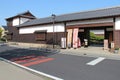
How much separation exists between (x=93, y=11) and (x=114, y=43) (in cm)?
611

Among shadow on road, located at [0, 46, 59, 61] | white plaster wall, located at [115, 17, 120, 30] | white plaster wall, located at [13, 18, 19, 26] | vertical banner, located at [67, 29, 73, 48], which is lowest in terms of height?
shadow on road, located at [0, 46, 59, 61]

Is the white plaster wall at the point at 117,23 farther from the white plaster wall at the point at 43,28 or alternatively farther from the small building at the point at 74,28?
the white plaster wall at the point at 43,28

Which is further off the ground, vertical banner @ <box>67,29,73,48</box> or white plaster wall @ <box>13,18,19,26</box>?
white plaster wall @ <box>13,18,19,26</box>

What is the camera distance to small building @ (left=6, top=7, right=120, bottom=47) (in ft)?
64.8

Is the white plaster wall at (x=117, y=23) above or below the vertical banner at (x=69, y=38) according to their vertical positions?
above

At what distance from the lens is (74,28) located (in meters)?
23.2

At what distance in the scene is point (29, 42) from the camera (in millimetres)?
32656

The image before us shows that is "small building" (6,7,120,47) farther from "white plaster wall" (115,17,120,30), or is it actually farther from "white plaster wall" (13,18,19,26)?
"white plaster wall" (13,18,19,26)

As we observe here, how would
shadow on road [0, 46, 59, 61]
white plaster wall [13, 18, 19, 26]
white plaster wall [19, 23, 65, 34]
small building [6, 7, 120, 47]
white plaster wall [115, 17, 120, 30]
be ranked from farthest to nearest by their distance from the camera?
white plaster wall [13, 18, 19, 26]
white plaster wall [19, 23, 65, 34]
small building [6, 7, 120, 47]
white plaster wall [115, 17, 120, 30]
shadow on road [0, 46, 59, 61]

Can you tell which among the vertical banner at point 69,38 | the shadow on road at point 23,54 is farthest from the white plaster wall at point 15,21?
the shadow on road at point 23,54

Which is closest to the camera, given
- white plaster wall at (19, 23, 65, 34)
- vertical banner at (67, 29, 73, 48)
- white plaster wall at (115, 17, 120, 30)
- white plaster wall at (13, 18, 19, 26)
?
white plaster wall at (115, 17, 120, 30)

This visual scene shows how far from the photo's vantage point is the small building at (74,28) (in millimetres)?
19752

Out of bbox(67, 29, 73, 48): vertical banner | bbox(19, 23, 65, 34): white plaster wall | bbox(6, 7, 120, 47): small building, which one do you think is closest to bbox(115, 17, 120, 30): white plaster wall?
bbox(6, 7, 120, 47): small building

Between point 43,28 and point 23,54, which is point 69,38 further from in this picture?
point 23,54
